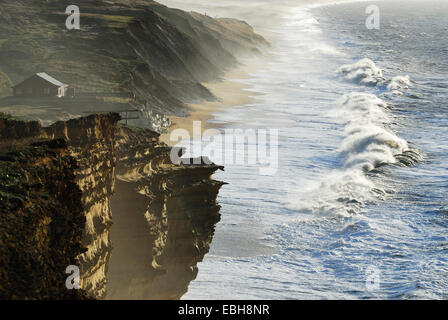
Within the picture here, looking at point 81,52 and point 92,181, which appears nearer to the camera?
point 92,181

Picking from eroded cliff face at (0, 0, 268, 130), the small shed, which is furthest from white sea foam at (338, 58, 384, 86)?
the small shed

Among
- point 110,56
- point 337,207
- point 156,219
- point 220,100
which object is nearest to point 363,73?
point 220,100

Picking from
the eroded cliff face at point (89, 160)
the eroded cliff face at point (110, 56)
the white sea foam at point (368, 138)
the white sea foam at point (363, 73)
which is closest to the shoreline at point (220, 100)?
the eroded cliff face at point (110, 56)

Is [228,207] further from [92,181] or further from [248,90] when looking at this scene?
[248,90]

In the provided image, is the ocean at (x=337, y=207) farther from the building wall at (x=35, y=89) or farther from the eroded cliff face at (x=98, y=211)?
the building wall at (x=35, y=89)

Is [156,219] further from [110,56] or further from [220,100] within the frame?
[220,100]

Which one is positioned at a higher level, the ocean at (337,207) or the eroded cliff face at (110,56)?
the eroded cliff face at (110,56)
